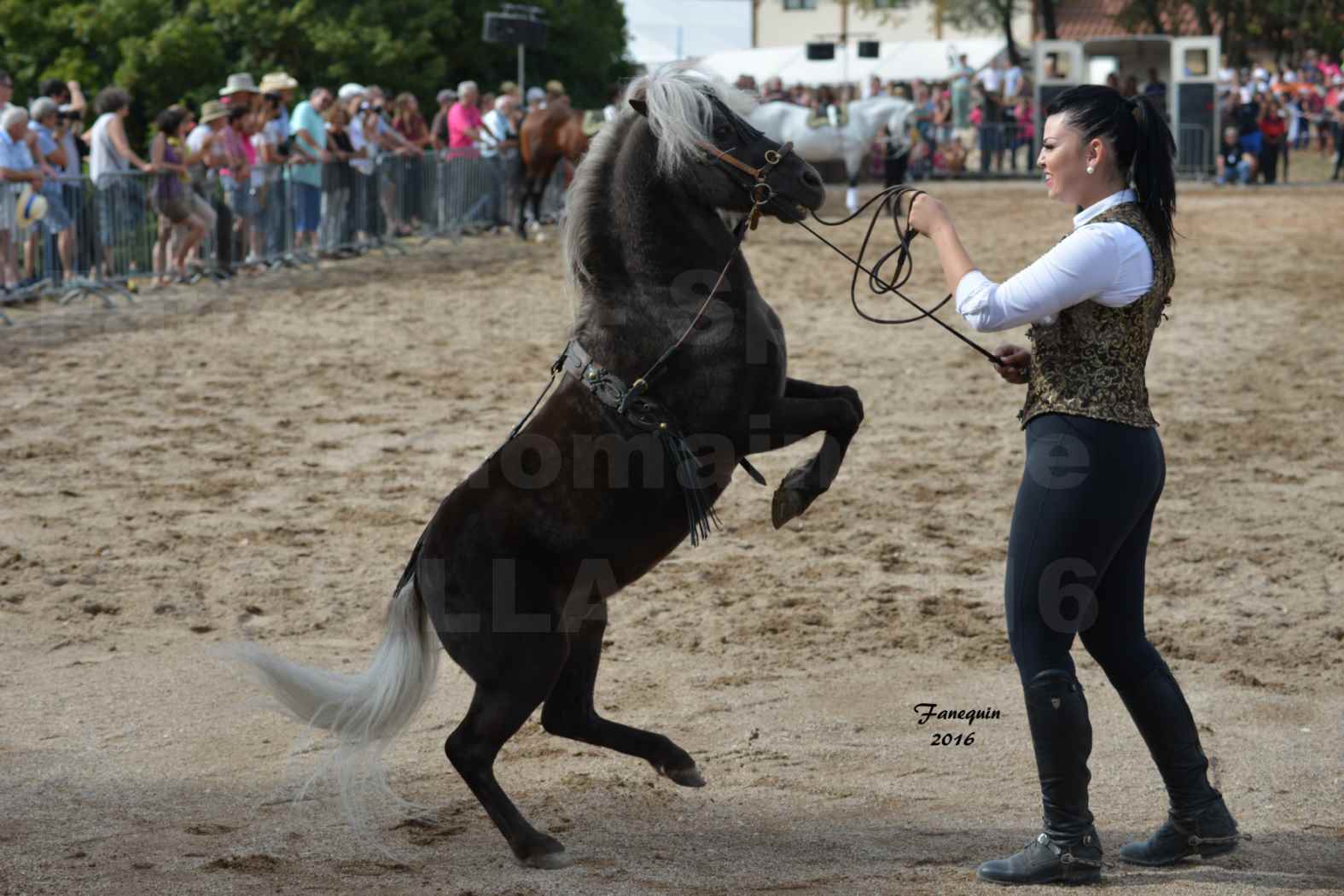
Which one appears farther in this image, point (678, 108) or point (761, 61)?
point (761, 61)

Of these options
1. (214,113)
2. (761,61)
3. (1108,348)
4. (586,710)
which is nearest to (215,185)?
(214,113)

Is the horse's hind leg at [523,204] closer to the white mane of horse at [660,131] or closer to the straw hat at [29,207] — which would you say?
the straw hat at [29,207]

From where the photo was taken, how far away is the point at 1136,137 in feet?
11.1

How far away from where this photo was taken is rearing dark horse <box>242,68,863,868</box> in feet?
12.7

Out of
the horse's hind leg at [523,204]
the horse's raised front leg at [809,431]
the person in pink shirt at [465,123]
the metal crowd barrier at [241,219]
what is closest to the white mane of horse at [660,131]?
the horse's raised front leg at [809,431]

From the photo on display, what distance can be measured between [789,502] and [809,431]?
21 cm

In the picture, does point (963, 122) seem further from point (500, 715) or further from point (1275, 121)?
point (500, 715)

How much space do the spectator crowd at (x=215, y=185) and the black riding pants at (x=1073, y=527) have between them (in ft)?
33.7

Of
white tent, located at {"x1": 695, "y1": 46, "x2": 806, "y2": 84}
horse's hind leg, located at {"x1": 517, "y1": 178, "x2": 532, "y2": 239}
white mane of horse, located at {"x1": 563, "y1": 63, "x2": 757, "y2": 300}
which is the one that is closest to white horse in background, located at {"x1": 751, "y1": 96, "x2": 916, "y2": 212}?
horse's hind leg, located at {"x1": 517, "y1": 178, "x2": 532, "y2": 239}

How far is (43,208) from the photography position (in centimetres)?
1188

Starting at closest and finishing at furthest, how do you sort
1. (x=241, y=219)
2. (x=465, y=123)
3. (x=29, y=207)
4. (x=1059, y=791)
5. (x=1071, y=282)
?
(x=1071, y=282)
(x=1059, y=791)
(x=29, y=207)
(x=241, y=219)
(x=465, y=123)

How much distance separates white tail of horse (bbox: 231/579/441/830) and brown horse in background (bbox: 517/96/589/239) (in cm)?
1518

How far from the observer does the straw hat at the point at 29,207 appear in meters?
11.8

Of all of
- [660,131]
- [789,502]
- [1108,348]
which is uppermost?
[660,131]
